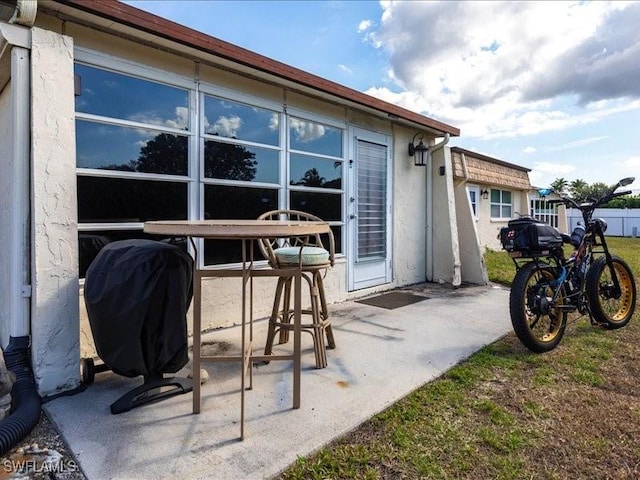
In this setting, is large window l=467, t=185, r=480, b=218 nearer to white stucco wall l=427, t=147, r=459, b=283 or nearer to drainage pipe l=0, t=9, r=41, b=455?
white stucco wall l=427, t=147, r=459, b=283

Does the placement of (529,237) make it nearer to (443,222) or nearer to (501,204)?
(443,222)

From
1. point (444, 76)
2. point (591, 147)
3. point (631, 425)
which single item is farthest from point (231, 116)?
point (591, 147)

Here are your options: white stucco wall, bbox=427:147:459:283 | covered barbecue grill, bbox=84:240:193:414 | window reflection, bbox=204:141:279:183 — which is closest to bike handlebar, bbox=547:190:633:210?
white stucco wall, bbox=427:147:459:283

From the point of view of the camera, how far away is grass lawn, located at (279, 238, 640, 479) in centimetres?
149

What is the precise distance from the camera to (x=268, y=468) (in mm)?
1469

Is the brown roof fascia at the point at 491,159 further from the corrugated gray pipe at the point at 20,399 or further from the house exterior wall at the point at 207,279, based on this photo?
the corrugated gray pipe at the point at 20,399

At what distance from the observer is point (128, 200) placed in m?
2.68

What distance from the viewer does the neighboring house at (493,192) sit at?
963 cm

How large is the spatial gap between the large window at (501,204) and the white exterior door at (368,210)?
26.0ft

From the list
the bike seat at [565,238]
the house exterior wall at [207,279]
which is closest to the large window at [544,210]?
the house exterior wall at [207,279]

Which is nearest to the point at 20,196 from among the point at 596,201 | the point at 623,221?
the point at 596,201

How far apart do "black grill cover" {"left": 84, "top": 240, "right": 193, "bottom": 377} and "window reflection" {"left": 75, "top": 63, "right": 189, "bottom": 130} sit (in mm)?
1227

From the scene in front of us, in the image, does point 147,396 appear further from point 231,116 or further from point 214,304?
point 231,116

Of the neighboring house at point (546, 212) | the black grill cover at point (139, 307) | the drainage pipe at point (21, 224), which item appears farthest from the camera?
the neighboring house at point (546, 212)
